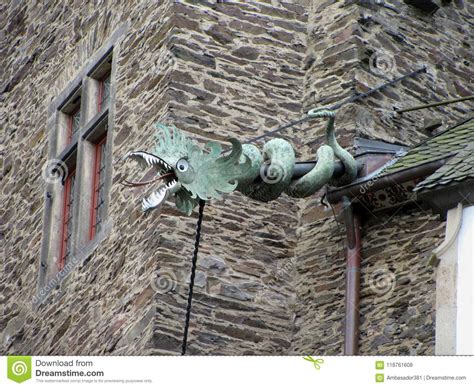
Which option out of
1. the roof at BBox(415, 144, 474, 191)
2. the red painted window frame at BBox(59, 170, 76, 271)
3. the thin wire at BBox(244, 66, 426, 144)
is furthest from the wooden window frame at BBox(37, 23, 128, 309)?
the roof at BBox(415, 144, 474, 191)

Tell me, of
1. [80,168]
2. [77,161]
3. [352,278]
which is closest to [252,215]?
[352,278]

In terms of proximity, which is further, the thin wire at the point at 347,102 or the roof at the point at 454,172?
the thin wire at the point at 347,102

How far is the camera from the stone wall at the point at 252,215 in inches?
800

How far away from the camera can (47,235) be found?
76.9 ft

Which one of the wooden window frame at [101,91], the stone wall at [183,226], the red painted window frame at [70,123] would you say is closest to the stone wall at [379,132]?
the stone wall at [183,226]

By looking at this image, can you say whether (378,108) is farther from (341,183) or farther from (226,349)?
(226,349)

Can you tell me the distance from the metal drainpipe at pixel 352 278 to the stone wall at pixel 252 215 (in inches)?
3.4

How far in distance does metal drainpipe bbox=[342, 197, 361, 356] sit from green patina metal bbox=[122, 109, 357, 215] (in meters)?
0.60

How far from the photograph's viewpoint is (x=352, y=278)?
20391mm

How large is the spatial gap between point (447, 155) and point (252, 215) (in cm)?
225

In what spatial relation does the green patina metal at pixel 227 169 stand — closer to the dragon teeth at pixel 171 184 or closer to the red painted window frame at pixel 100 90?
the dragon teeth at pixel 171 184

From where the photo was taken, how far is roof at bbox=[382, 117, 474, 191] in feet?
61.9

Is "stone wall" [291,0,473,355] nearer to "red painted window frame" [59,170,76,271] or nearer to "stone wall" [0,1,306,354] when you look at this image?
"stone wall" [0,1,306,354]
